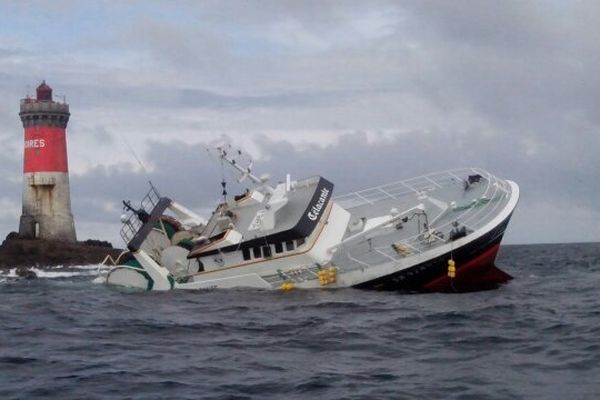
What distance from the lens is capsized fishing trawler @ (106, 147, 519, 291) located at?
89.6 ft

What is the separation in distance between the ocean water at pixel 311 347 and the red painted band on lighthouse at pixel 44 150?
3752cm

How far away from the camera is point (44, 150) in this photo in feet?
206

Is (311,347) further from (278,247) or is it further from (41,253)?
(41,253)

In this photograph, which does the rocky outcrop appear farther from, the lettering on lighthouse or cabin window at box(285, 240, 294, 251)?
cabin window at box(285, 240, 294, 251)

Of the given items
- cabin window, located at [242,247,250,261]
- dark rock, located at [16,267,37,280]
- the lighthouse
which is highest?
the lighthouse

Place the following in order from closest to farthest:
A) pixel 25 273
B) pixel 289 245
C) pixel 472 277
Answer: pixel 472 277, pixel 289 245, pixel 25 273

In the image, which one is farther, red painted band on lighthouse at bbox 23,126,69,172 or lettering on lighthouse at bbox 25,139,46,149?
lettering on lighthouse at bbox 25,139,46,149

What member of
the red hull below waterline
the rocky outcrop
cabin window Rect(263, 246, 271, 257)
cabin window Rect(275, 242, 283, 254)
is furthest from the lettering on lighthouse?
the red hull below waterline

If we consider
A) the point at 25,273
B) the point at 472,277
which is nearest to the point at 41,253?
the point at 25,273

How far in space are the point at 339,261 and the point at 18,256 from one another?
38720 mm

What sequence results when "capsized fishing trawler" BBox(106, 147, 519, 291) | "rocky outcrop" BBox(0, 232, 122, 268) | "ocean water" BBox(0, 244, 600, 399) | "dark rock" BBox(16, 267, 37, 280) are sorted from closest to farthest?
1. "ocean water" BBox(0, 244, 600, 399)
2. "capsized fishing trawler" BBox(106, 147, 519, 291)
3. "dark rock" BBox(16, 267, 37, 280)
4. "rocky outcrop" BBox(0, 232, 122, 268)

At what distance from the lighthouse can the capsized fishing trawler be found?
30253 mm

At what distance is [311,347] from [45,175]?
49.4 meters

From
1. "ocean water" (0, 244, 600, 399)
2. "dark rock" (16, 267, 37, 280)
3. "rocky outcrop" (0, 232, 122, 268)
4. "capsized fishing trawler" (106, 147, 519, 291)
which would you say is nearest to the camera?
"ocean water" (0, 244, 600, 399)
